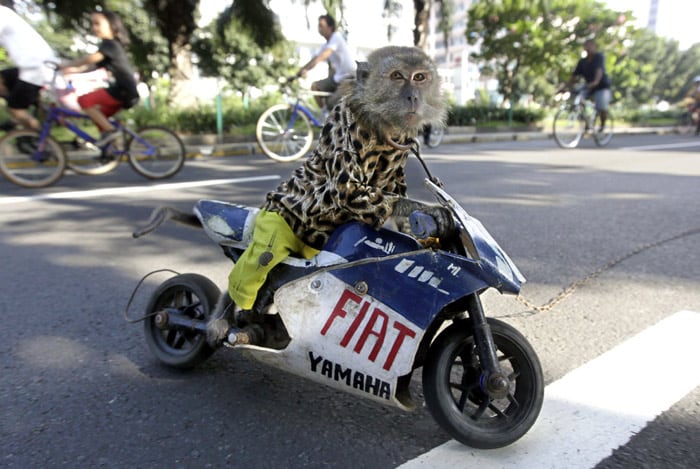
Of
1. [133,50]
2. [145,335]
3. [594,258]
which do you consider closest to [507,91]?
[133,50]

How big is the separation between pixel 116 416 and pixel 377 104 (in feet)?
5.04

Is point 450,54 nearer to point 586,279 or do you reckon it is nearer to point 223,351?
point 586,279

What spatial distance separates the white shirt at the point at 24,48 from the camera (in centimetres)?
659

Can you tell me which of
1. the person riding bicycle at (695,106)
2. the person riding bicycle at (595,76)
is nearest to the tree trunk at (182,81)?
the person riding bicycle at (595,76)

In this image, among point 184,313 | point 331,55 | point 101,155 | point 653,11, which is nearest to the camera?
point 184,313

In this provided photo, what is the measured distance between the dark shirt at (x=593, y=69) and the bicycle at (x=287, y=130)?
6.50m

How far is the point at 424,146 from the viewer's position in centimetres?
1252

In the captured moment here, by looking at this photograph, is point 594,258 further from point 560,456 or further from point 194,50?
point 194,50

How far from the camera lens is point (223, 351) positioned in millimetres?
2740

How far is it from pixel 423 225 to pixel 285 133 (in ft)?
25.5

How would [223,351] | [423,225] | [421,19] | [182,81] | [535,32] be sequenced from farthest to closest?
[535,32] → [421,19] → [182,81] → [223,351] → [423,225]

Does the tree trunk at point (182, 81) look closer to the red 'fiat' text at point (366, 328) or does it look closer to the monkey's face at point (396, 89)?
the monkey's face at point (396, 89)

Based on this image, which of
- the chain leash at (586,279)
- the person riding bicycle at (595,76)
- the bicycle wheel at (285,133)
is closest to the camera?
the chain leash at (586,279)

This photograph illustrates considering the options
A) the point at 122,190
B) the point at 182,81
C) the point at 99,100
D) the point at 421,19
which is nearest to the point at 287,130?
the point at 99,100
